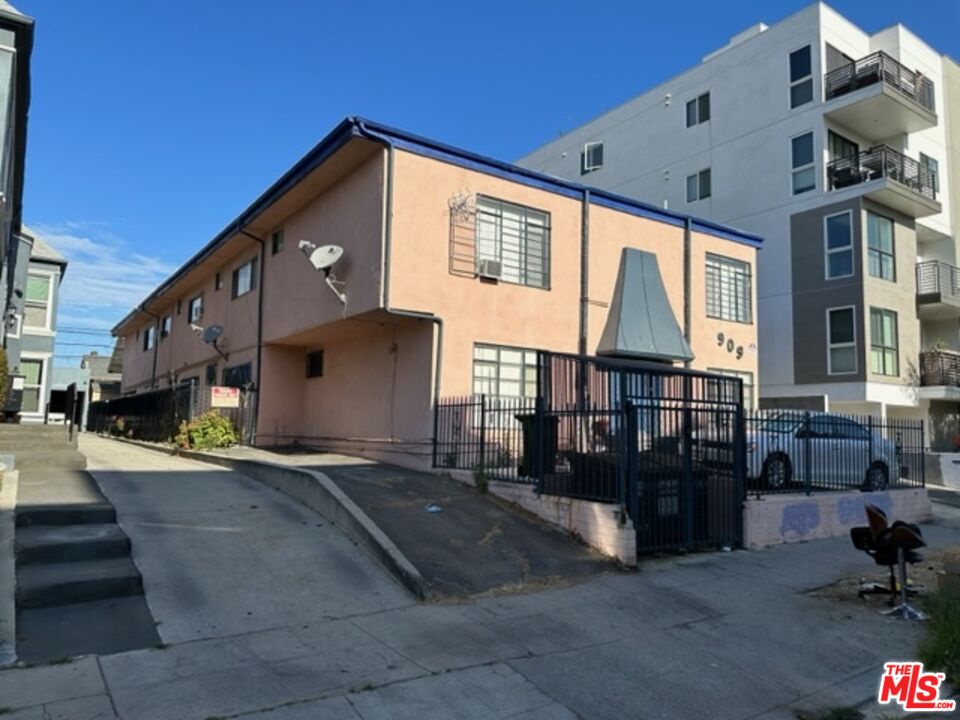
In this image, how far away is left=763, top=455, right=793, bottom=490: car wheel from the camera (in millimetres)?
11336

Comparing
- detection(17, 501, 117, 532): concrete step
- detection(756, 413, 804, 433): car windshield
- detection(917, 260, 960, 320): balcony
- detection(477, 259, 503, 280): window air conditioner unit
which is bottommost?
detection(17, 501, 117, 532): concrete step

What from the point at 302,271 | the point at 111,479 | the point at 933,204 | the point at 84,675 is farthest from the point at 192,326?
the point at 933,204

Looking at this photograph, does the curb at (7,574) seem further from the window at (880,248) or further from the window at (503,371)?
the window at (880,248)

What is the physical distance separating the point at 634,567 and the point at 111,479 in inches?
311

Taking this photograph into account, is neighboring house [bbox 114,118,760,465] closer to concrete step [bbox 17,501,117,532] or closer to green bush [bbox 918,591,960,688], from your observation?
concrete step [bbox 17,501,117,532]

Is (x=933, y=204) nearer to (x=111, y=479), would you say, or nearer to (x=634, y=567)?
Answer: (x=634, y=567)

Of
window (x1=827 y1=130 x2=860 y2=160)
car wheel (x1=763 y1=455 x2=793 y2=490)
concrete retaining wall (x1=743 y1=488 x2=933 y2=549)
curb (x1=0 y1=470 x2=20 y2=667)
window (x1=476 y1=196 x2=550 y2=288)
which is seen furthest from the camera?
window (x1=827 y1=130 x2=860 y2=160)

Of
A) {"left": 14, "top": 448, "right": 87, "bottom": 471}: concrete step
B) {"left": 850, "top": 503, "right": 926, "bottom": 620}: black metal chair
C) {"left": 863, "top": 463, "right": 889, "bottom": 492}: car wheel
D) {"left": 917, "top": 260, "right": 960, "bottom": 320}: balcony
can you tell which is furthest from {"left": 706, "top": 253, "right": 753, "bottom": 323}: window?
{"left": 14, "top": 448, "right": 87, "bottom": 471}: concrete step

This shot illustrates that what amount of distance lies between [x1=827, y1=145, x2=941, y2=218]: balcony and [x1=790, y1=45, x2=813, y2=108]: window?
2.34 metres

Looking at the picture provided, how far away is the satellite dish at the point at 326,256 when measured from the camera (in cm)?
1308

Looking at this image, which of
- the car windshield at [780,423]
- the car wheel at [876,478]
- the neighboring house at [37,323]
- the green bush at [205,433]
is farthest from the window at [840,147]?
the neighboring house at [37,323]

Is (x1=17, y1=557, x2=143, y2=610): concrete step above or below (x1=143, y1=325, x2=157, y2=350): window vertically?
below

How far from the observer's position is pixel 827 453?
40.1 feet

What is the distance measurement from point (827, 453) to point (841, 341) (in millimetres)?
11144
